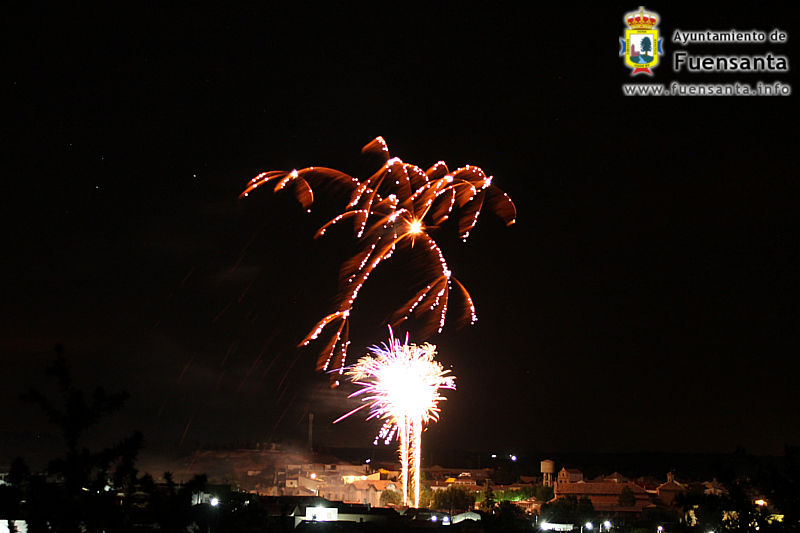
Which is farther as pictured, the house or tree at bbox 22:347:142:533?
the house

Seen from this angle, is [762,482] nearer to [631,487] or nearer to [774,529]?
[774,529]

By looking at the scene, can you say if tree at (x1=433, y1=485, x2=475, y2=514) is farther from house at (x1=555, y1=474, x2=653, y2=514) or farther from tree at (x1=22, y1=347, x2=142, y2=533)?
tree at (x1=22, y1=347, x2=142, y2=533)

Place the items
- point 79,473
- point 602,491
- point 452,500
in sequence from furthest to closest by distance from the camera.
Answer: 1. point 602,491
2. point 452,500
3. point 79,473

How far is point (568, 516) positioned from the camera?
1991cm

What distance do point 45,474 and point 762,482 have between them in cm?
297

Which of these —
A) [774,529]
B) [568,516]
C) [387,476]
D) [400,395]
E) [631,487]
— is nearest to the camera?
[774,529]

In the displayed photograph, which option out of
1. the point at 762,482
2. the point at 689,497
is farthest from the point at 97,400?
the point at 762,482

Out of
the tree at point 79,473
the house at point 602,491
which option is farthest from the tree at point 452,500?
the tree at point 79,473

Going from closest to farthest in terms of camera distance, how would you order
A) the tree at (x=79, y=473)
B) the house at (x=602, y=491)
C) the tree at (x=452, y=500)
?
the tree at (x=79, y=473) < the tree at (x=452, y=500) < the house at (x=602, y=491)

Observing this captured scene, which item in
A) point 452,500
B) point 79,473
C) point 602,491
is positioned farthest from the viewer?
point 602,491

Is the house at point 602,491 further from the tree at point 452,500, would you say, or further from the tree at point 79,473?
the tree at point 79,473

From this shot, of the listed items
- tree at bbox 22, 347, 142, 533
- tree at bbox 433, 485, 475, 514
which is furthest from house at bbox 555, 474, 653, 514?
tree at bbox 22, 347, 142, 533

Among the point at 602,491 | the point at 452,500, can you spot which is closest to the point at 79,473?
the point at 452,500

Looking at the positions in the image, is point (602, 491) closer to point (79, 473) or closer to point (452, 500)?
point (452, 500)
